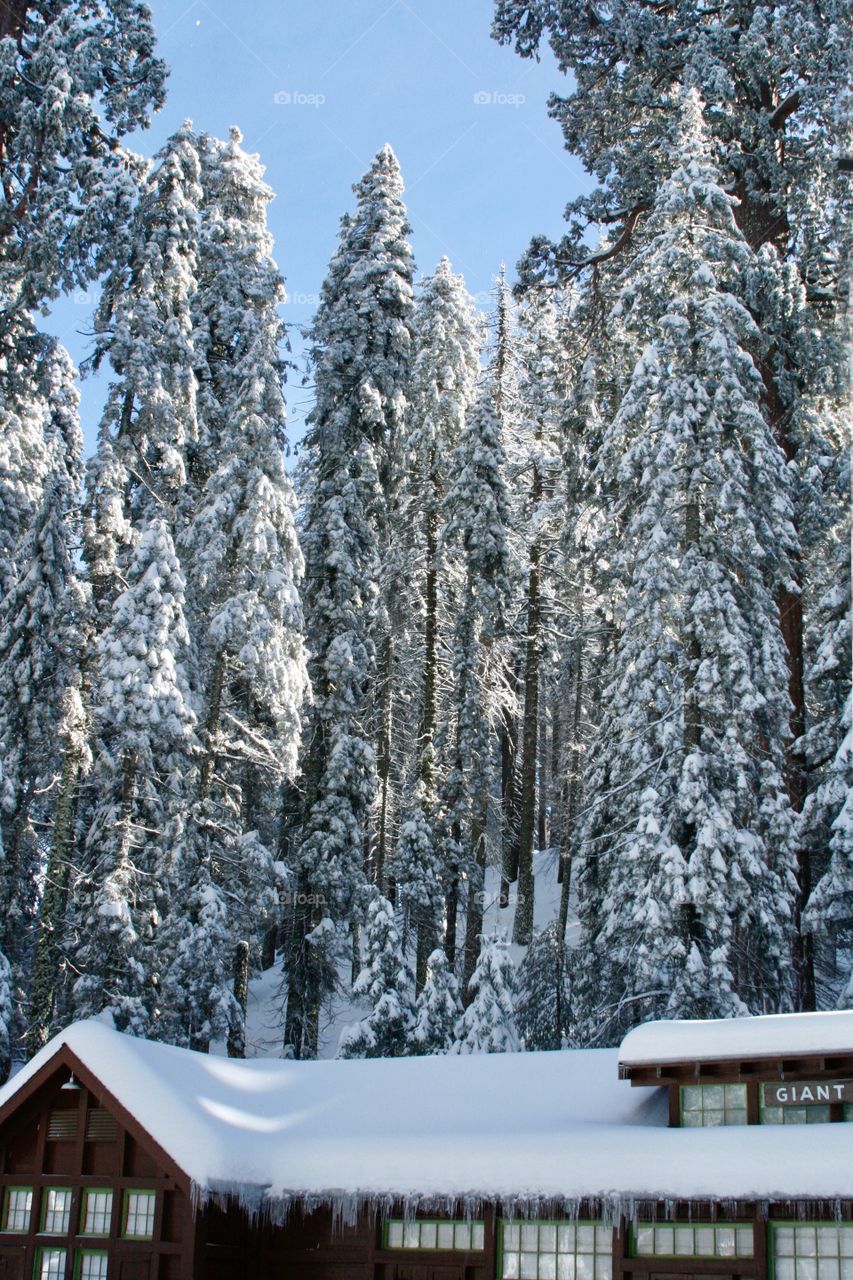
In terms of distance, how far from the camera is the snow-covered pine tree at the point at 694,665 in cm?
2106

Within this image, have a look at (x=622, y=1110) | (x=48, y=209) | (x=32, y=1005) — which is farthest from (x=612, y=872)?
(x=48, y=209)

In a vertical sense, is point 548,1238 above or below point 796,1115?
below

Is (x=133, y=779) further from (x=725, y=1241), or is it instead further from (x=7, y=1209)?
(x=725, y=1241)

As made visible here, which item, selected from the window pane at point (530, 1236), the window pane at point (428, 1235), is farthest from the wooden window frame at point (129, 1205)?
the window pane at point (530, 1236)

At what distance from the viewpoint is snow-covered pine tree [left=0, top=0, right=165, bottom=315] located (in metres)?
27.1

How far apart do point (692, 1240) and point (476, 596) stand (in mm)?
20133

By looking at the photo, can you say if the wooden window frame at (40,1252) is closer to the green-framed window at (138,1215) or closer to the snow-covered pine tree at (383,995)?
the green-framed window at (138,1215)

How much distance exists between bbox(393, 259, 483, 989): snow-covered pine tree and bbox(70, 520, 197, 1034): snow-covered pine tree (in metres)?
6.45

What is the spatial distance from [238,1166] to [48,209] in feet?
65.4

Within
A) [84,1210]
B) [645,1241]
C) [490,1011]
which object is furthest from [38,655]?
[645,1241]

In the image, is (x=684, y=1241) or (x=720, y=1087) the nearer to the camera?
(x=684, y=1241)

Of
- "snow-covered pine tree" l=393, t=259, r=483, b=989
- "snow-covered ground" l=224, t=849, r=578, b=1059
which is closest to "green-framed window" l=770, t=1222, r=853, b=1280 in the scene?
"snow-covered ground" l=224, t=849, r=578, b=1059

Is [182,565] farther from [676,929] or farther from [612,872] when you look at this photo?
[676,929]

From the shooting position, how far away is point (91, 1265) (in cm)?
1694
